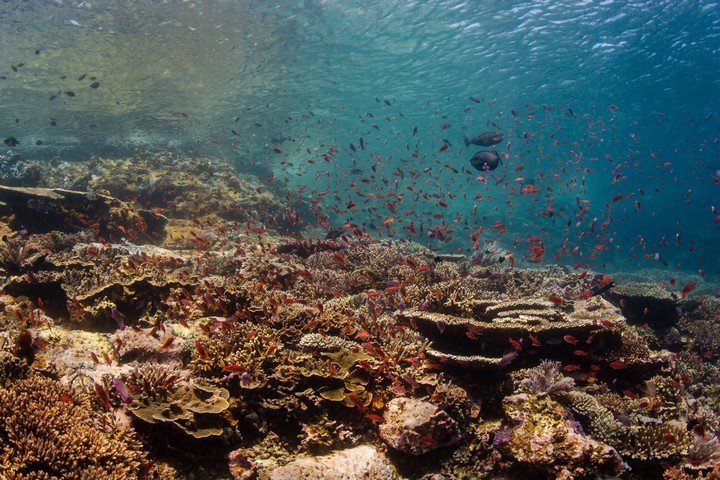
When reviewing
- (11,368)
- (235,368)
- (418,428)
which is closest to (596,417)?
(418,428)

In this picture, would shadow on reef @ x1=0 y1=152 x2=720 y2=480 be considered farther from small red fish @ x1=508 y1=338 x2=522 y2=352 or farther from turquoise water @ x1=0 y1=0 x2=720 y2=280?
turquoise water @ x1=0 y1=0 x2=720 y2=280

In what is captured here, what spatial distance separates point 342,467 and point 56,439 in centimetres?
278

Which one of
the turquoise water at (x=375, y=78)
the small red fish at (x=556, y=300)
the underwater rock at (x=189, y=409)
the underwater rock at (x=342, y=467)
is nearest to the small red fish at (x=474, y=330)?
the underwater rock at (x=342, y=467)

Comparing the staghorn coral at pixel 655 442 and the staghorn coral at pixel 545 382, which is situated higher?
the staghorn coral at pixel 545 382

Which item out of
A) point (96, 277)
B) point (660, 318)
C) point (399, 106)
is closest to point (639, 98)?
point (399, 106)

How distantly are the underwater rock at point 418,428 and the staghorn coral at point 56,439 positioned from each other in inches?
107

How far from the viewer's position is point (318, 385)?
4.93 metres

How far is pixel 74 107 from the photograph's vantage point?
34.3m

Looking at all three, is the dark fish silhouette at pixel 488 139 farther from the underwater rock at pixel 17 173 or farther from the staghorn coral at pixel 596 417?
the underwater rock at pixel 17 173

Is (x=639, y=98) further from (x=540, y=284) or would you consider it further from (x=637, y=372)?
(x=637, y=372)

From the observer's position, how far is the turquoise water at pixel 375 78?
22.6m

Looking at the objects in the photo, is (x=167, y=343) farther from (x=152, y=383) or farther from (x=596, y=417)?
(x=596, y=417)

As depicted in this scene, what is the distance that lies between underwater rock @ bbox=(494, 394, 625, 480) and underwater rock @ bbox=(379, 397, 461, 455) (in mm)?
658

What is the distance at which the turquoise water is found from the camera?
22.6 metres
